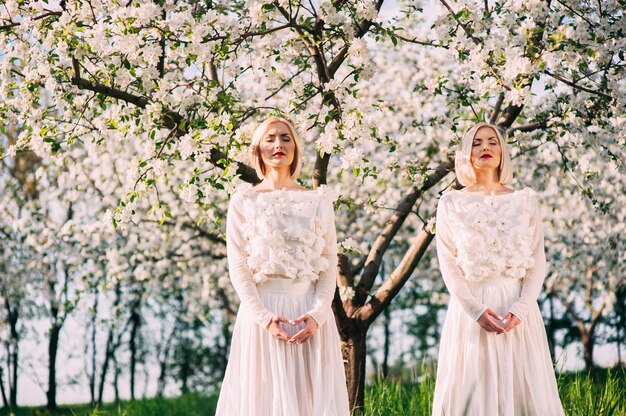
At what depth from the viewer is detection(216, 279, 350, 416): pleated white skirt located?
411 centimetres

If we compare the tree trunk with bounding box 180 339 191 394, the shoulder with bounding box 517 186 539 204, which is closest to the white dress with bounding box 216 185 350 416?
the shoulder with bounding box 517 186 539 204

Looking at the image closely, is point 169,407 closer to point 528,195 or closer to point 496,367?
point 496,367

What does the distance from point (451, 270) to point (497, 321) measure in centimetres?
35

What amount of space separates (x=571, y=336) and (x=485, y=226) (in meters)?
14.8

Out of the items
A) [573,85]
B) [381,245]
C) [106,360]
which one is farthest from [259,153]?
[106,360]

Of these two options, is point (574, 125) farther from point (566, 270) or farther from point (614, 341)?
point (614, 341)

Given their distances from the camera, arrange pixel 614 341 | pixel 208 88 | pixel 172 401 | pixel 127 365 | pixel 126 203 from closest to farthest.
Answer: pixel 126 203, pixel 208 88, pixel 172 401, pixel 614 341, pixel 127 365

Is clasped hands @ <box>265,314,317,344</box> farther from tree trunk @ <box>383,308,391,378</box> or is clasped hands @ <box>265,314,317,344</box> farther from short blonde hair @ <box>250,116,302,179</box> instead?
tree trunk @ <box>383,308,391,378</box>

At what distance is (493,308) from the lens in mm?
4355

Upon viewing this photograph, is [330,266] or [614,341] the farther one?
[614,341]

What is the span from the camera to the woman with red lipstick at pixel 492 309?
169 inches

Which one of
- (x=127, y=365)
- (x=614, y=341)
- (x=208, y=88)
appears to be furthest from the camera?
(x=127, y=365)

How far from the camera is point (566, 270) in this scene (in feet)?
44.9

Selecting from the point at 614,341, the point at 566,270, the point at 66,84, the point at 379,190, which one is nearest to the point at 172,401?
the point at 379,190
